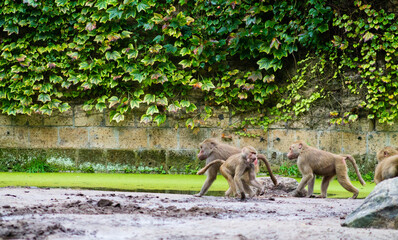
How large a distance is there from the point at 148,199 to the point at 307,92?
5277mm

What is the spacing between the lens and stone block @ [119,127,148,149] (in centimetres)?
1104

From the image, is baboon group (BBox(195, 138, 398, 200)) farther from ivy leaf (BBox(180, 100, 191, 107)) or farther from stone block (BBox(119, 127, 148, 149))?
stone block (BBox(119, 127, 148, 149))

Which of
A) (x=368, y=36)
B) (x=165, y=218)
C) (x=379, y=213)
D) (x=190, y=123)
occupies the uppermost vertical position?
(x=368, y=36)

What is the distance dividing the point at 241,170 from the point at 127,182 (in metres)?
3.20

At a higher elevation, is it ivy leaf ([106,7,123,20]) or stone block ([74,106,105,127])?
ivy leaf ([106,7,123,20])

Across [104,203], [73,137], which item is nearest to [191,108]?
[73,137]

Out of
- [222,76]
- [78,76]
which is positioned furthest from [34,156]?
[222,76]

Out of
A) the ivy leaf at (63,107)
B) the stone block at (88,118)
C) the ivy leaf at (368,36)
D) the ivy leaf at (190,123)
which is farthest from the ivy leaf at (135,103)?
the ivy leaf at (368,36)

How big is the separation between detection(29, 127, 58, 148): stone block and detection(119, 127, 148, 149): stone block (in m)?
1.45

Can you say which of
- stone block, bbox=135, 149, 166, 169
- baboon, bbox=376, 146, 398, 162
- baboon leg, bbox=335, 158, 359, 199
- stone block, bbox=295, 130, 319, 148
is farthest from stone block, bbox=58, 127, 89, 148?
baboon, bbox=376, 146, 398, 162

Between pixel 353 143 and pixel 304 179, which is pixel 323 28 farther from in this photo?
pixel 304 179

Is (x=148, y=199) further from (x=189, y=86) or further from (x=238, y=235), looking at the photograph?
(x=189, y=86)

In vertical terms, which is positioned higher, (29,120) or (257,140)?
(29,120)

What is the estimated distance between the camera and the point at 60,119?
1132 centimetres
